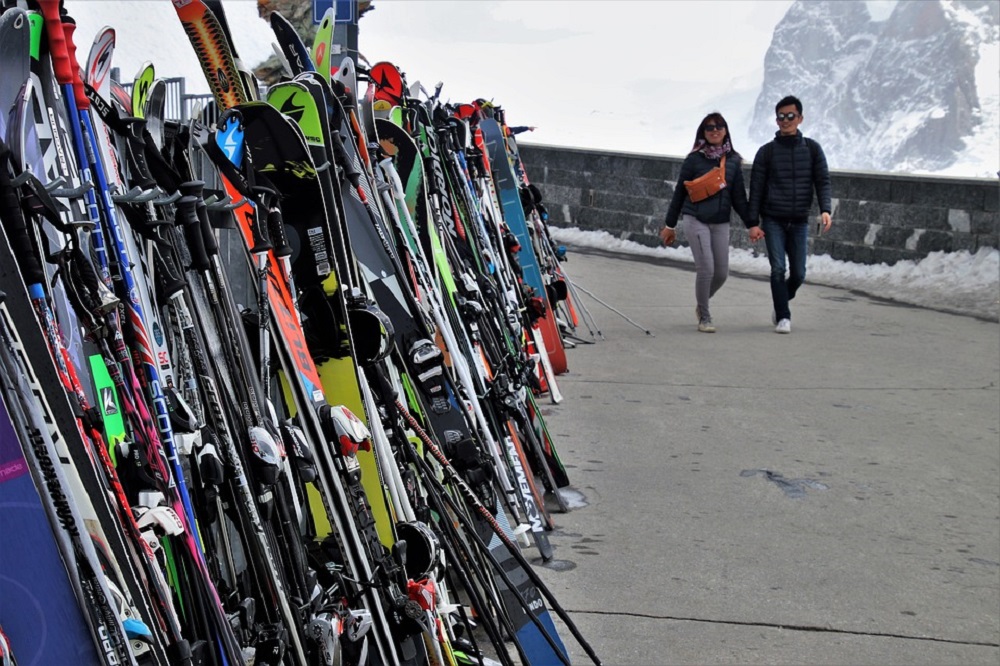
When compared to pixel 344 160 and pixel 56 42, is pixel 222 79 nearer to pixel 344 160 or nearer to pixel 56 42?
pixel 344 160

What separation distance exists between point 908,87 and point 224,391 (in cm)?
11744

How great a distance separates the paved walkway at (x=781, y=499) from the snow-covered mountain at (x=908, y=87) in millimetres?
86983

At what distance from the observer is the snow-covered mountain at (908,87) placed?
101 meters

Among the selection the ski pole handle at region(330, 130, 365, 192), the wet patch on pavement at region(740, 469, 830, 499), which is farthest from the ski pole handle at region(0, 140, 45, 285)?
the wet patch on pavement at region(740, 469, 830, 499)

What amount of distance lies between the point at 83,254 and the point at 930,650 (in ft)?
9.87

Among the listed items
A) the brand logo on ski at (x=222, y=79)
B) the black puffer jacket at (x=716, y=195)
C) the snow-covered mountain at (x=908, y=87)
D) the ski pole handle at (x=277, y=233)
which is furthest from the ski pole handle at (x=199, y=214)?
the snow-covered mountain at (x=908, y=87)

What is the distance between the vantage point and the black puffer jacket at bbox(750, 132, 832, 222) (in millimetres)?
9281

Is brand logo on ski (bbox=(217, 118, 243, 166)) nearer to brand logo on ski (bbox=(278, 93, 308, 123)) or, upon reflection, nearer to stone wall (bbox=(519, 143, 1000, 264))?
brand logo on ski (bbox=(278, 93, 308, 123))

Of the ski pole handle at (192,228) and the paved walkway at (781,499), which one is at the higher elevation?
the ski pole handle at (192,228)

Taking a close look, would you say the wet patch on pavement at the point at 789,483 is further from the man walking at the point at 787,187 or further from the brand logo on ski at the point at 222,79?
the man walking at the point at 787,187

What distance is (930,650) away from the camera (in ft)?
12.0

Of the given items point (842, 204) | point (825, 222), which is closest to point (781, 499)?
point (825, 222)

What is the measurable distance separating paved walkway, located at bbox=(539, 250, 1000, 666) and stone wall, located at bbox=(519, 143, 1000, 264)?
115 inches

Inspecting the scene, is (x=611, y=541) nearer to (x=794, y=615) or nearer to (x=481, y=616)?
(x=794, y=615)
